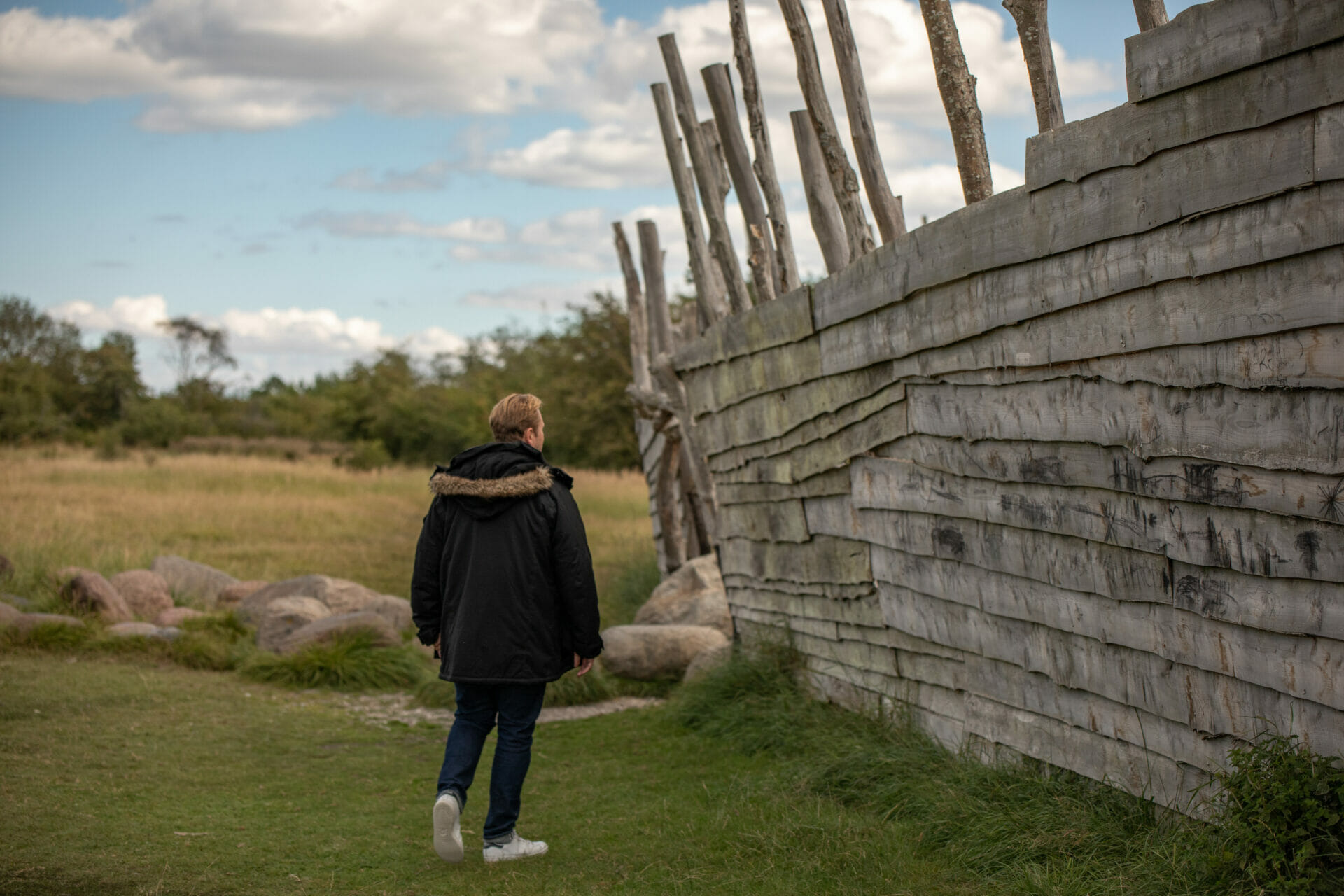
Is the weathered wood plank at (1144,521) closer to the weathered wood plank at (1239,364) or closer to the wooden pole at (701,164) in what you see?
the weathered wood plank at (1239,364)

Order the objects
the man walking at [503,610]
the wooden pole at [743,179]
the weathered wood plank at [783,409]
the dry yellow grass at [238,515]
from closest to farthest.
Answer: the man walking at [503,610]
the weathered wood plank at [783,409]
the wooden pole at [743,179]
the dry yellow grass at [238,515]

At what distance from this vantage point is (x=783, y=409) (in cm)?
576

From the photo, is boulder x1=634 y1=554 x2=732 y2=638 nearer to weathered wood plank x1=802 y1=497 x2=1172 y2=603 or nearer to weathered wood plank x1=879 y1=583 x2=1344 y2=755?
weathered wood plank x1=802 y1=497 x2=1172 y2=603

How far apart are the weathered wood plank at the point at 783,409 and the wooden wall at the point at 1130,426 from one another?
4cm

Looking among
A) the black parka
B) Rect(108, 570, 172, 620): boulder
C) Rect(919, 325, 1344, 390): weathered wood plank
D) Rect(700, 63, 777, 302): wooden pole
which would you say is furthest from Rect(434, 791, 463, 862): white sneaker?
Rect(108, 570, 172, 620): boulder

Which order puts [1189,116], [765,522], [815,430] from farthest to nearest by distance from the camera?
[765,522]
[815,430]
[1189,116]

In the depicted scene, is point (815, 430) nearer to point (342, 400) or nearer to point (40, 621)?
point (40, 621)

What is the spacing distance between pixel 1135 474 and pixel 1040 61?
1.55 metres

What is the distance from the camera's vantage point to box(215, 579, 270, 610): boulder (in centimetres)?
1136

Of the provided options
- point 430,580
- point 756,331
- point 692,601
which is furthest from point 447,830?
point 692,601

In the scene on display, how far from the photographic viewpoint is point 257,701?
295 inches

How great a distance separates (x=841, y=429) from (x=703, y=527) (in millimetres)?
6225

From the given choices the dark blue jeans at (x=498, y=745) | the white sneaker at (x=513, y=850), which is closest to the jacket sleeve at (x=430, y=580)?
the dark blue jeans at (x=498, y=745)

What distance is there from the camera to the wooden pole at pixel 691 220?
23.6ft
